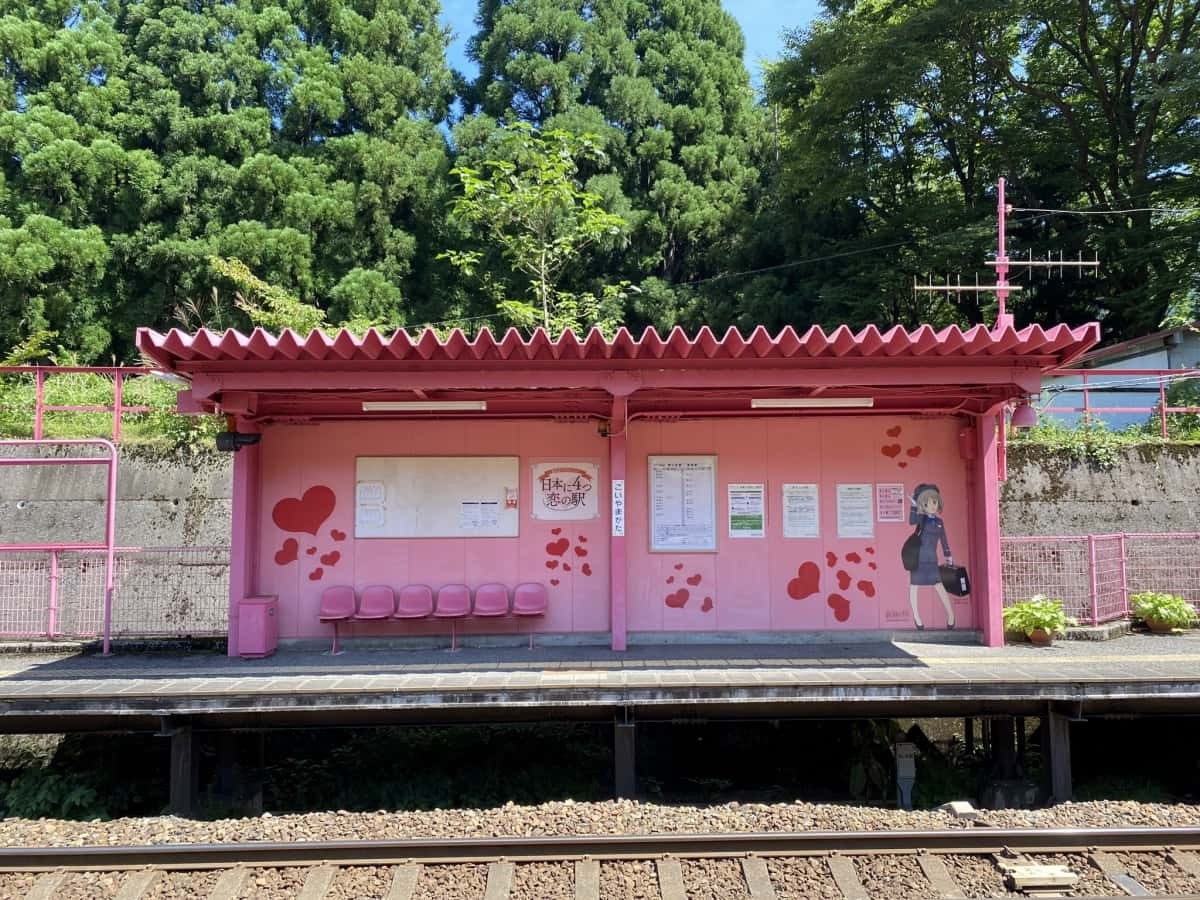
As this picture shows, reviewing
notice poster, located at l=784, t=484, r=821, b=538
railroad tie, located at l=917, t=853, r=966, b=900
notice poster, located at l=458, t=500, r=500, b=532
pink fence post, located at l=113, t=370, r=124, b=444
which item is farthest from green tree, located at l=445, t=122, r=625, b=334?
railroad tie, located at l=917, t=853, r=966, b=900

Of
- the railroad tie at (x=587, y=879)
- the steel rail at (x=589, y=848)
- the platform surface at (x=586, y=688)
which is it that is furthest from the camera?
the platform surface at (x=586, y=688)

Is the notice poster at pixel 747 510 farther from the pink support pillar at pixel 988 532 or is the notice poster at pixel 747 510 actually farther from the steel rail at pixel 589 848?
the steel rail at pixel 589 848

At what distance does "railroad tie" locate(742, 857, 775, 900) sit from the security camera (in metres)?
6.01

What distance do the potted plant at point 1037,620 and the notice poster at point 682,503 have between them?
349 centimetres

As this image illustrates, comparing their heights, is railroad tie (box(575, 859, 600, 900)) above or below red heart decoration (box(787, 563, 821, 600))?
below

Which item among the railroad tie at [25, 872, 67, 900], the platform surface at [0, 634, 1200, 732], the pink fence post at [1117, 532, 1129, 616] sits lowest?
the railroad tie at [25, 872, 67, 900]

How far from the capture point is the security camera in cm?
770

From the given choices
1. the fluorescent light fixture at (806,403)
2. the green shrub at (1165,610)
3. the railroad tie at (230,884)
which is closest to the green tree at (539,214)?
the fluorescent light fixture at (806,403)

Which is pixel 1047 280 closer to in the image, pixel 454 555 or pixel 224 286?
pixel 454 555

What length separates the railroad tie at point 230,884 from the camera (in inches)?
193

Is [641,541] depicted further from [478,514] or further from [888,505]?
[888,505]

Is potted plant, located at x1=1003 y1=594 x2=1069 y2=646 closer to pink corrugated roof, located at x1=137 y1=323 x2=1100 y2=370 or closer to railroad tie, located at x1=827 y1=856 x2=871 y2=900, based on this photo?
pink corrugated roof, located at x1=137 y1=323 x2=1100 y2=370

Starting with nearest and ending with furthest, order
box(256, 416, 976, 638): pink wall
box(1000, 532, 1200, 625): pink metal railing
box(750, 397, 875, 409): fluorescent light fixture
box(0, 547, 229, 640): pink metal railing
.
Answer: box(750, 397, 875, 409): fluorescent light fixture, box(256, 416, 976, 638): pink wall, box(0, 547, 229, 640): pink metal railing, box(1000, 532, 1200, 625): pink metal railing

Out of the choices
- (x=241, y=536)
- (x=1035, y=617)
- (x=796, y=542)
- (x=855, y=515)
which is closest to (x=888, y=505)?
(x=855, y=515)
